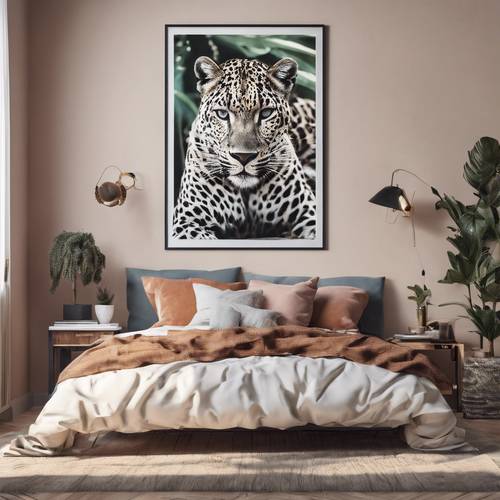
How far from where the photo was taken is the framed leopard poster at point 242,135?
6.71m

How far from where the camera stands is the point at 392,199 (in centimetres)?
639

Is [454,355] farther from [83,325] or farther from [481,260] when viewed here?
[83,325]

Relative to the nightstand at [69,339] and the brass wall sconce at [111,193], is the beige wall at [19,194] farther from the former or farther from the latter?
the brass wall sconce at [111,193]

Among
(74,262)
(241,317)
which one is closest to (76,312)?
(74,262)

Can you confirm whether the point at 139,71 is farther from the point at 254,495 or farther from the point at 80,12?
the point at 254,495

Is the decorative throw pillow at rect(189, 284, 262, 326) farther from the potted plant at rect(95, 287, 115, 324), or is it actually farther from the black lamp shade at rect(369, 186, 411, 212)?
the black lamp shade at rect(369, 186, 411, 212)

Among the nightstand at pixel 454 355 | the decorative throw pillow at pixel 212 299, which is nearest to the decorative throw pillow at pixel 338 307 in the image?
the nightstand at pixel 454 355

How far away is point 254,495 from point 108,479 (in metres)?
0.73

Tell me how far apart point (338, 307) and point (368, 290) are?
427mm

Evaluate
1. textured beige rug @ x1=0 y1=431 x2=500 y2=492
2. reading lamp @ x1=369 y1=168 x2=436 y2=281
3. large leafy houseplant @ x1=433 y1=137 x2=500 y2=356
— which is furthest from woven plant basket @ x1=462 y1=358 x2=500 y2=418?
reading lamp @ x1=369 y1=168 x2=436 y2=281

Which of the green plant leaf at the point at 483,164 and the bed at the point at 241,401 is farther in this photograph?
the green plant leaf at the point at 483,164

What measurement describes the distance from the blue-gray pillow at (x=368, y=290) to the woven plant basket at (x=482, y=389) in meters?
0.82

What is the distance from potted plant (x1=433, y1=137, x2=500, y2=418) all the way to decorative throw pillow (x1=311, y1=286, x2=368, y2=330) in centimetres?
67

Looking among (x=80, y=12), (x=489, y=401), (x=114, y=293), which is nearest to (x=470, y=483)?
(x=489, y=401)
